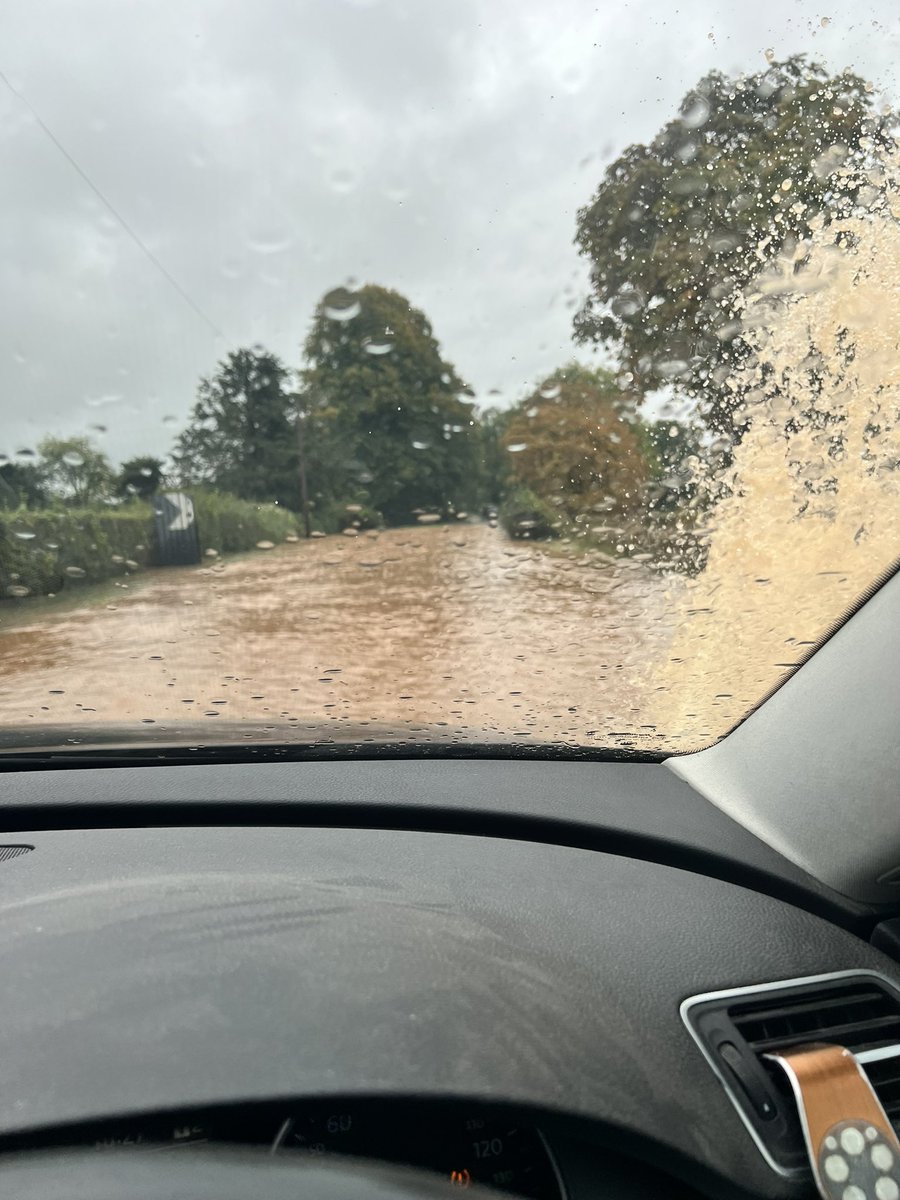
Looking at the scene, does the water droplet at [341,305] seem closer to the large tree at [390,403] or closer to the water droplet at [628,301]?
the large tree at [390,403]

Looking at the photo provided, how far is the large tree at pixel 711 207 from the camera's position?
242 centimetres

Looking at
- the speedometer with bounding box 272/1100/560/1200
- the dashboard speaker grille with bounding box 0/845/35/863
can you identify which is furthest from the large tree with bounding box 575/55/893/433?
the dashboard speaker grille with bounding box 0/845/35/863

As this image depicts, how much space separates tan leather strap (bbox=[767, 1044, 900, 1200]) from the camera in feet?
6.68

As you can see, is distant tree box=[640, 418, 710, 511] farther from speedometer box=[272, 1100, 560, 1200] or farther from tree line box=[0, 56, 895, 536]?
speedometer box=[272, 1100, 560, 1200]

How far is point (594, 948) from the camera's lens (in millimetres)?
2514

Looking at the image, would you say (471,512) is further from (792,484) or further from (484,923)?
(484,923)

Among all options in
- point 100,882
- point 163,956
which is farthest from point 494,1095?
point 100,882

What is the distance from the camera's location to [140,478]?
313 cm

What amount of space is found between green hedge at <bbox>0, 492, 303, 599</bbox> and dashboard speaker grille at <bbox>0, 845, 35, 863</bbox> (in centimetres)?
83

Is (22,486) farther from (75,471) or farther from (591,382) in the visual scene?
(591,382)

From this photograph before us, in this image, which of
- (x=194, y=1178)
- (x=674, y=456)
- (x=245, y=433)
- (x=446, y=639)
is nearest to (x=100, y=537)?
(x=245, y=433)

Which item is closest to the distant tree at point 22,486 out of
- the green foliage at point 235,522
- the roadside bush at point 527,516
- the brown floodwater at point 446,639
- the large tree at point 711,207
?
the brown floodwater at point 446,639

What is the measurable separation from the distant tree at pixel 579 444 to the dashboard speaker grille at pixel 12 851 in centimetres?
183

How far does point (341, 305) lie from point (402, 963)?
1.83 meters
